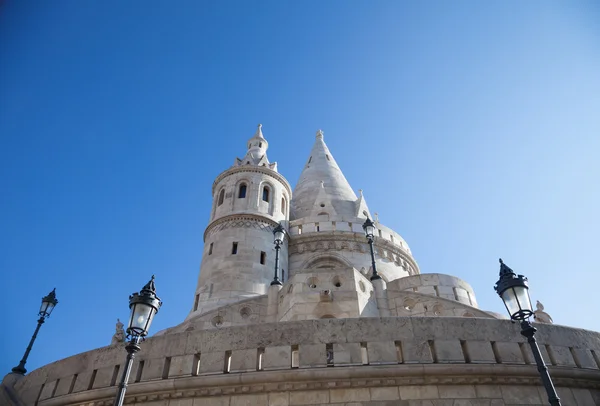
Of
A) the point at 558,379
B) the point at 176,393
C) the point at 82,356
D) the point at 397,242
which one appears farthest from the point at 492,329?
the point at 397,242

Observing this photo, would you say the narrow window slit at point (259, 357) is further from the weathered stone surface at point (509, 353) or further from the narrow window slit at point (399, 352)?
the weathered stone surface at point (509, 353)

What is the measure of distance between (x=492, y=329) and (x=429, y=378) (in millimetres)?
1705

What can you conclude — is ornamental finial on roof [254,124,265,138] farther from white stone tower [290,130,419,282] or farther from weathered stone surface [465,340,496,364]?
weathered stone surface [465,340,496,364]

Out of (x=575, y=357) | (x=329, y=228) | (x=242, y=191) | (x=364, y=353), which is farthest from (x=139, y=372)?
(x=242, y=191)

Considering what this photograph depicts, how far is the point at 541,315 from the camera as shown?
1858cm

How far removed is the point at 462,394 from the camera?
7223mm

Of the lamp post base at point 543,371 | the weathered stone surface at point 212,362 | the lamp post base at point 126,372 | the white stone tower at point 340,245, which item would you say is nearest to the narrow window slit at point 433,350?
the lamp post base at point 543,371

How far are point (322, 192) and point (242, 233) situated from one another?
395 inches

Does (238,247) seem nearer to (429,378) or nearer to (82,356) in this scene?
(82,356)

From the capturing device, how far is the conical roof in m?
29.4

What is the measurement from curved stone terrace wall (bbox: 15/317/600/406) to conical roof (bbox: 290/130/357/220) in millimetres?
18417

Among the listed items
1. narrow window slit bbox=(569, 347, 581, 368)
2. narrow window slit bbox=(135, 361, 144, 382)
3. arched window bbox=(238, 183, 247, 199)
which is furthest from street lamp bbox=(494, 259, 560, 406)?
arched window bbox=(238, 183, 247, 199)

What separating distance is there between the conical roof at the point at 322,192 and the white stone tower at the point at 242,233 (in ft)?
12.4

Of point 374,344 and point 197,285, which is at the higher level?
point 197,285
